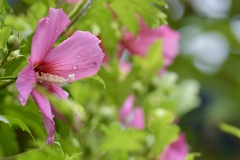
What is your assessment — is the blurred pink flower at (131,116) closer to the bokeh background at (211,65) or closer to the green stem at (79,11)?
the green stem at (79,11)

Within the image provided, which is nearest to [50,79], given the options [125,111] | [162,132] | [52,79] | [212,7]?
[52,79]

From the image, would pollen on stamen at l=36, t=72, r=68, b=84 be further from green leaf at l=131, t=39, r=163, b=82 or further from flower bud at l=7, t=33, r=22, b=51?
green leaf at l=131, t=39, r=163, b=82

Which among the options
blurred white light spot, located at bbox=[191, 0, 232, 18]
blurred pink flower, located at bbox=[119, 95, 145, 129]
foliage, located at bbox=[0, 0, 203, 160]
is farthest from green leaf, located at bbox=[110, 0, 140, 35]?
blurred white light spot, located at bbox=[191, 0, 232, 18]

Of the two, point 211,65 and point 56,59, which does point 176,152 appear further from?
point 211,65

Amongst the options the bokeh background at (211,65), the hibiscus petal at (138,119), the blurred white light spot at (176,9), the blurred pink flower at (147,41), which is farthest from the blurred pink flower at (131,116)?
the blurred white light spot at (176,9)

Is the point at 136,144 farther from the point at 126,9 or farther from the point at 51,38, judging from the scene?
the point at 51,38

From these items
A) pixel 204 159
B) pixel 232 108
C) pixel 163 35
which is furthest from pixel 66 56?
pixel 232 108
